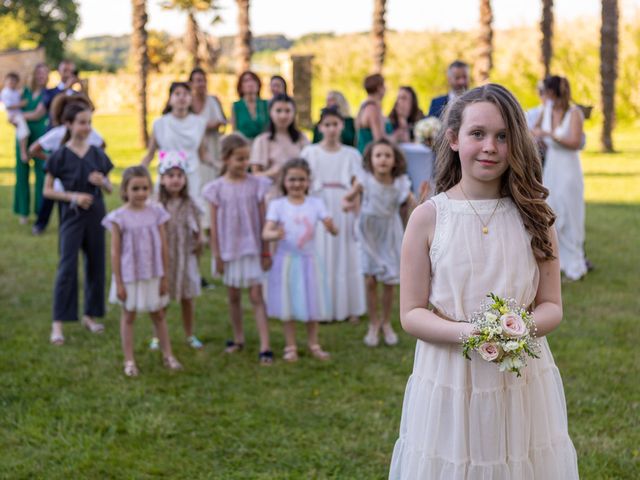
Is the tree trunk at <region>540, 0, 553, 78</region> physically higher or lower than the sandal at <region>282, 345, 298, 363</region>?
higher

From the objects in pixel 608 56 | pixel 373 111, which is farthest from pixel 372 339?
pixel 608 56

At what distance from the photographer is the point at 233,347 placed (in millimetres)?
7086

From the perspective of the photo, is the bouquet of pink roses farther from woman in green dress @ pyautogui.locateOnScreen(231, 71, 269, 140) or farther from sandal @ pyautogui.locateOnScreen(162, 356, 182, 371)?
woman in green dress @ pyautogui.locateOnScreen(231, 71, 269, 140)

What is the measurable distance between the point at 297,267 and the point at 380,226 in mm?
948

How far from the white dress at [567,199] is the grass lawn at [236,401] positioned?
89cm

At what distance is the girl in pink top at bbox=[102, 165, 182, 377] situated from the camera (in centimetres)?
632

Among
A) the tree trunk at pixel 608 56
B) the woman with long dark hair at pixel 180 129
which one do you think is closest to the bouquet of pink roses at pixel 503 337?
the woman with long dark hair at pixel 180 129

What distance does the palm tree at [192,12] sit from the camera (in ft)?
97.2

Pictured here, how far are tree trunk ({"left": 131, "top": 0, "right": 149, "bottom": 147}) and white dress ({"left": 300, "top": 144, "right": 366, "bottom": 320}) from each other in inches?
715

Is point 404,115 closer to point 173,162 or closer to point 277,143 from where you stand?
point 277,143

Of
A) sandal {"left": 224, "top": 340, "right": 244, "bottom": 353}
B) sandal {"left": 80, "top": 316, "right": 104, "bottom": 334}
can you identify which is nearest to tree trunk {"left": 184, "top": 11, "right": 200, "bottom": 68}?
sandal {"left": 80, "top": 316, "right": 104, "bottom": 334}

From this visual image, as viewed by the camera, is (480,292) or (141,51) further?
(141,51)

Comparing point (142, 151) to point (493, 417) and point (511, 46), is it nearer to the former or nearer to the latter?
point (511, 46)

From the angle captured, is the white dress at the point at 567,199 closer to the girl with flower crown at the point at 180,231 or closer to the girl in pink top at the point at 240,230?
the girl in pink top at the point at 240,230
